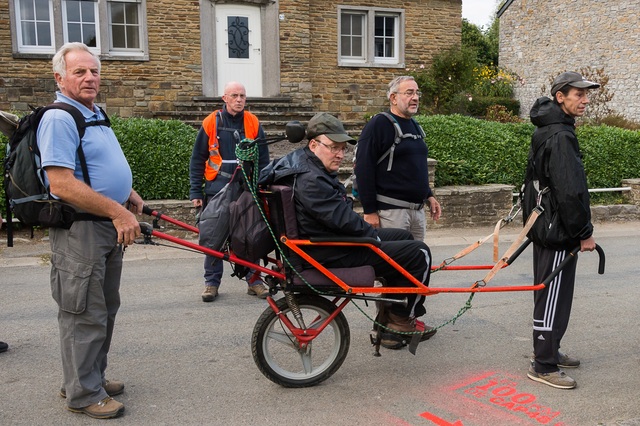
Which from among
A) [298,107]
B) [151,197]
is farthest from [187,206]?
[298,107]

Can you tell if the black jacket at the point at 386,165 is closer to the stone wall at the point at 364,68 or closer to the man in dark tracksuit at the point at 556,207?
the man in dark tracksuit at the point at 556,207

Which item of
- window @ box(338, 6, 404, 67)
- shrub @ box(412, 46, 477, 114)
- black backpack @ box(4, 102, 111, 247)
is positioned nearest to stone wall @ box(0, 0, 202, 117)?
window @ box(338, 6, 404, 67)

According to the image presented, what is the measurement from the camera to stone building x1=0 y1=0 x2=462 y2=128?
15.5 m

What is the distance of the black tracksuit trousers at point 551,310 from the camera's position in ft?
14.8

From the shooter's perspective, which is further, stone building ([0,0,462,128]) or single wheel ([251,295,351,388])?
stone building ([0,0,462,128])

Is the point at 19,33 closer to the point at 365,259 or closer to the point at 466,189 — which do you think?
the point at 466,189

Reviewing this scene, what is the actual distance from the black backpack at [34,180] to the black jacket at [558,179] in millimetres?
2850

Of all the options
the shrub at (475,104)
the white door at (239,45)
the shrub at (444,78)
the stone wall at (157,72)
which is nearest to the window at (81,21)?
the stone wall at (157,72)

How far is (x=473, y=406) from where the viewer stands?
4199 mm

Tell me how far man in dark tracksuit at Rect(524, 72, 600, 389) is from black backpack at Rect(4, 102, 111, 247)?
2852mm

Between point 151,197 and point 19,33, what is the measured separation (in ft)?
26.1

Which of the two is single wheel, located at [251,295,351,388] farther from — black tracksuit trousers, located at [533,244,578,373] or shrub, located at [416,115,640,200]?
shrub, located at [416,115,640,200]

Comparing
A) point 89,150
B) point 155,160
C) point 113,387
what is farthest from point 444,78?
point 89,150

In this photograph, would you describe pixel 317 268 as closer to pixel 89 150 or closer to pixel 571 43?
pixel 89 150
